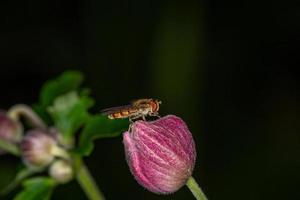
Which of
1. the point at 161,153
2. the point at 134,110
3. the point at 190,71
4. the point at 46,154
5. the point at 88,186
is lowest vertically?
the point at 190,71

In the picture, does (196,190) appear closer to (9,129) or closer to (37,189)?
(37,189)

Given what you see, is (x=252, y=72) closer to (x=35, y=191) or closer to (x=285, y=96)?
(x=285, y=96)

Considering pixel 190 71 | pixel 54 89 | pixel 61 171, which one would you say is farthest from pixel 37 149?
pixel 190 71

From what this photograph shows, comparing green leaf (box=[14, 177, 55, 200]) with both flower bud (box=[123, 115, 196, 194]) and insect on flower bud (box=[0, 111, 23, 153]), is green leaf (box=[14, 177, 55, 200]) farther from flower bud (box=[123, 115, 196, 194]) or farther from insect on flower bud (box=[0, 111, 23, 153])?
flower bud (box=[123, 115, 196, 194])

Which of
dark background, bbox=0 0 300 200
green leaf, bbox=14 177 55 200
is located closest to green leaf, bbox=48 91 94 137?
green leaf, bbox=14 177 55 200

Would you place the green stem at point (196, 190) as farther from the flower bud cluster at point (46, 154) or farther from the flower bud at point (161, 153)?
the flower bud cluster at point (46, 154)
